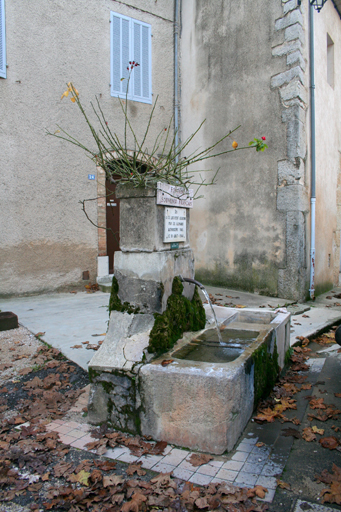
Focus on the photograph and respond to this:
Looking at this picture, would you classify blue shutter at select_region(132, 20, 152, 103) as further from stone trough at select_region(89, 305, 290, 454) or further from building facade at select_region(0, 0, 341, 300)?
stone trough at select_region(89, 305, 290, 454)

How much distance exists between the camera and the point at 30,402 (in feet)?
10.5

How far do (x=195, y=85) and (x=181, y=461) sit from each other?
26.2 feet

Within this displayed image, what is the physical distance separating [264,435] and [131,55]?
319 inches

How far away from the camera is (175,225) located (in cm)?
332

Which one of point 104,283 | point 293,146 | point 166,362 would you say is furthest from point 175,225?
point 104,283

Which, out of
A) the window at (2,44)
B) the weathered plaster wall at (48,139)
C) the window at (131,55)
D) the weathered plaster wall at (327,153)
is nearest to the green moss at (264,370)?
the weathered plaster wall at (327,153)

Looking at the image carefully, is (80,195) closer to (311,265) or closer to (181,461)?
(311,265)

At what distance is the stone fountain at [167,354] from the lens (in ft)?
8.07

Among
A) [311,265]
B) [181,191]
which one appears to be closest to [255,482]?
[181,191]

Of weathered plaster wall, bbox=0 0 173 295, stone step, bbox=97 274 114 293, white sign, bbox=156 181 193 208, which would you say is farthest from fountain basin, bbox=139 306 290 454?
weathered plaster wall, bbox=0 0 173 295

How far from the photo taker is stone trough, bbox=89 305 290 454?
2.43m

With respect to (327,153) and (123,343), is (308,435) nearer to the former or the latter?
(123,343)

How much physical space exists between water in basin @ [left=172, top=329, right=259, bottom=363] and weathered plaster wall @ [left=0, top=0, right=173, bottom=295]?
15.3 feet

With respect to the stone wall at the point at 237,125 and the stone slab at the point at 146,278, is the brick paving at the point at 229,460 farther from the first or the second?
the stone wall at the point at 237,125
